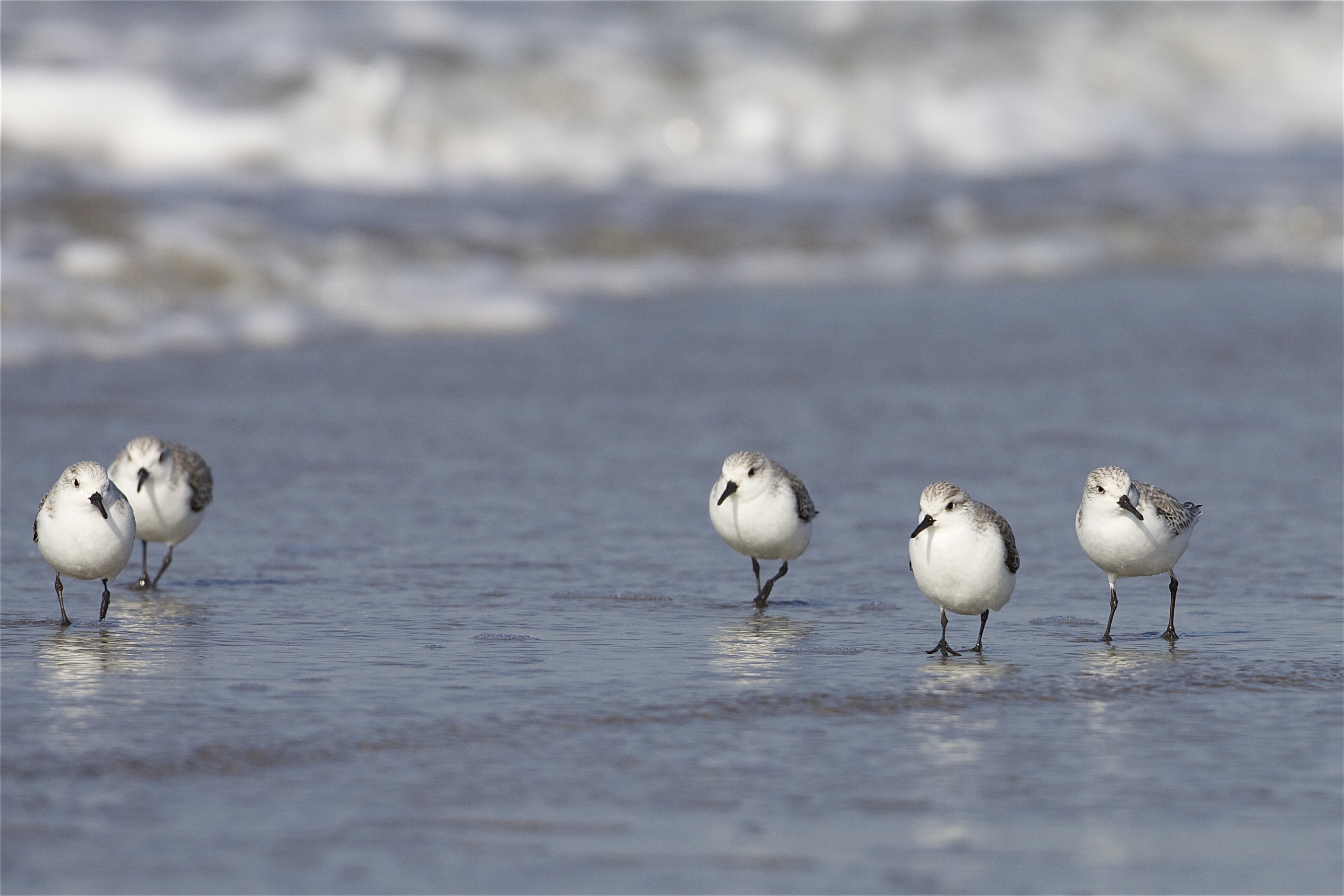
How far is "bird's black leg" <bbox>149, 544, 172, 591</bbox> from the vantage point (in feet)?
25.0

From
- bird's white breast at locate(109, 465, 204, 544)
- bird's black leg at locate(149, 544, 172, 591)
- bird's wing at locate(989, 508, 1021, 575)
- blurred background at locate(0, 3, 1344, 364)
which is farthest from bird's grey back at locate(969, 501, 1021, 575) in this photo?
blurred background at locate(0, 3, 1344, 364)

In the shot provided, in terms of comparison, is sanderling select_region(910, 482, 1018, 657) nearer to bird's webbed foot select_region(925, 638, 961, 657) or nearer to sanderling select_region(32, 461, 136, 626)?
bird's webbed foot select_region(925, 638, 961, 657)

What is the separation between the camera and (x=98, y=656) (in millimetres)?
6160

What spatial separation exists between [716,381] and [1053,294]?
5307 mm

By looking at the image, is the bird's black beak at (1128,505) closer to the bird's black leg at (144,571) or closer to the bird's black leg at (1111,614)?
the bird's black leg at (1111,614)

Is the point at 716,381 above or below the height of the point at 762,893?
above

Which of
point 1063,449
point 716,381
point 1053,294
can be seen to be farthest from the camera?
point 1053,294

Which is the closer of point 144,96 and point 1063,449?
point 1063,449

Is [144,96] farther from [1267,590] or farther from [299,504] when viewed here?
[1267,590]

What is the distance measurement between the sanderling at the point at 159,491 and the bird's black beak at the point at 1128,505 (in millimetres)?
3814

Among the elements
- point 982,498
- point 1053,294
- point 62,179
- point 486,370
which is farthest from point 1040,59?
point 982,498

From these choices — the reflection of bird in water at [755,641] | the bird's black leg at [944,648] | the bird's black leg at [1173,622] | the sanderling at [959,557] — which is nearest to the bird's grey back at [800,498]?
the reflection of bird in water at [755,641]

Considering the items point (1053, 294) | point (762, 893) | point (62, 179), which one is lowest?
point (762, 893)

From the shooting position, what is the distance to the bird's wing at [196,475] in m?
7.66
